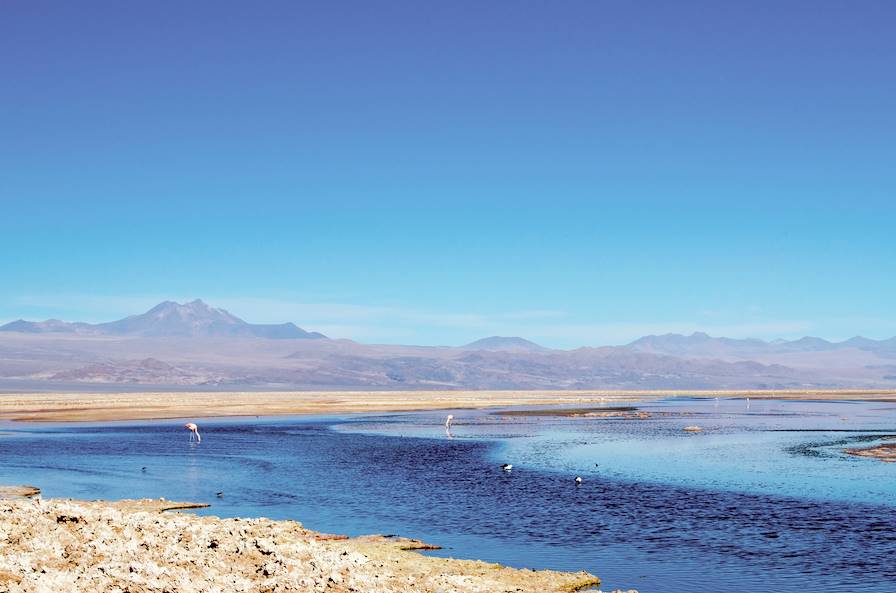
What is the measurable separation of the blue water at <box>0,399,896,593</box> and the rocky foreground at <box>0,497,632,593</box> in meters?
2.61

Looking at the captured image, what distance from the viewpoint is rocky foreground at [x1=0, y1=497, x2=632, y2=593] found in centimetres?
1756

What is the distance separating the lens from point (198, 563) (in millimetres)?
19109

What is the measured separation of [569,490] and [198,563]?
67.2 ft

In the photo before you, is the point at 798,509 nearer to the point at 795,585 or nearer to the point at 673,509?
the point at 673,509

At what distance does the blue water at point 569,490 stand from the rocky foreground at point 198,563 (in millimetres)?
2609

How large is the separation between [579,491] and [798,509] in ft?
28.4

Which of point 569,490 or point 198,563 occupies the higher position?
point 198,563

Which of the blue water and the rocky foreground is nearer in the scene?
the rocky foreground

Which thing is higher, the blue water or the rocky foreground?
the rocky foreground

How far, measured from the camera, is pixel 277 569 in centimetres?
1909

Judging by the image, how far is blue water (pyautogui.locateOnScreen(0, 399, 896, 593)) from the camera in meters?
23.9

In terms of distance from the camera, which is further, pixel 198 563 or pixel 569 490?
pixel 569 490

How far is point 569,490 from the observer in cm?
3647

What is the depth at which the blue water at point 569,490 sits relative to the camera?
2389 cm
